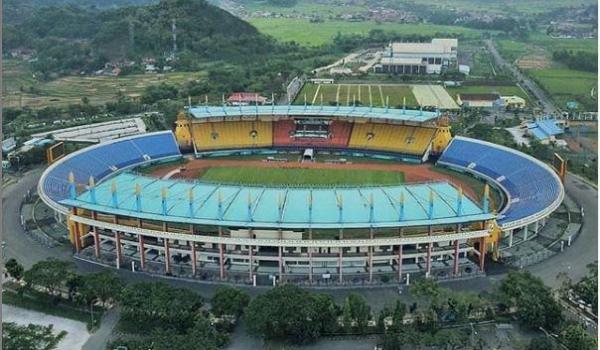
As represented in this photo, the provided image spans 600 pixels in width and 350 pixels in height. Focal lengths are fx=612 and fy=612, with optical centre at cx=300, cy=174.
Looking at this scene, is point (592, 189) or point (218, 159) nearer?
point (592, 189)

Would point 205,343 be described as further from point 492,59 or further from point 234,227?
point 492,59

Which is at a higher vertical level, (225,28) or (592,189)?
(225,28)

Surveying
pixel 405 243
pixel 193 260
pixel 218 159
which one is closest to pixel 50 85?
pixel 218 159

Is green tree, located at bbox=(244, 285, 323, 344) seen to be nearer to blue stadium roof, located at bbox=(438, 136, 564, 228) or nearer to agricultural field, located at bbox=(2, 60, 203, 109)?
blue stadium roof, located at bbox=(438, 136, 564, 228)

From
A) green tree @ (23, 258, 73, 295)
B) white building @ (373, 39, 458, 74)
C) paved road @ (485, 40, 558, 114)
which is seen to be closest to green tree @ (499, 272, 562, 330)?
green tree @ (23, 258, 73, 295)

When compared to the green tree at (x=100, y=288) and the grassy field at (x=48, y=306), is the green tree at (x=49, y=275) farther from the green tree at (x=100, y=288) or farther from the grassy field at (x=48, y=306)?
the green tree at (x=100, y=288)

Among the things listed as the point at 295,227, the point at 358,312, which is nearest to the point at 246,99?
the point at 295,227

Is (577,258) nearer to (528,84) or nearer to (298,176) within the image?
(298,176)
